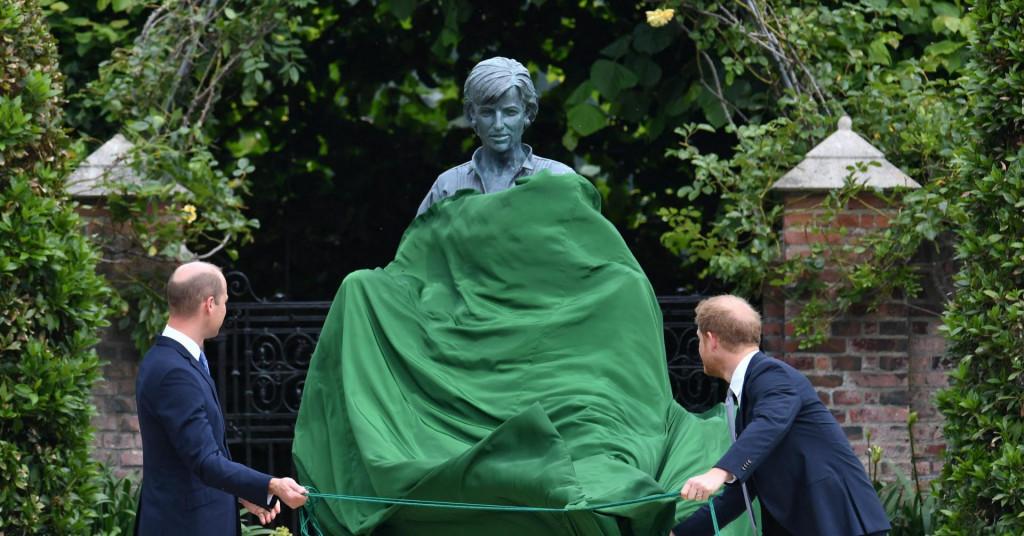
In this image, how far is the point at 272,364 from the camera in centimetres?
722

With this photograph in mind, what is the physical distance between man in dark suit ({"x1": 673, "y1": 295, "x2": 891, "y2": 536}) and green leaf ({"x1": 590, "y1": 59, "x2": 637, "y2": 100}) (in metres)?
3.62

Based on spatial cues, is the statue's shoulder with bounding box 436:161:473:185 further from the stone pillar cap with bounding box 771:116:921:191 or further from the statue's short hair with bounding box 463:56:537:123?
the stone pillar cap with bounding box 771:116:921:191

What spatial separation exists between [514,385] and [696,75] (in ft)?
11.1

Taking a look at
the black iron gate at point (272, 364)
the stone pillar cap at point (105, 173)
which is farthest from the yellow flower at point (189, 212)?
the black iron gate at point (272, 364)

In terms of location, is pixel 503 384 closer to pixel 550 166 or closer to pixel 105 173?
pixel 550 166

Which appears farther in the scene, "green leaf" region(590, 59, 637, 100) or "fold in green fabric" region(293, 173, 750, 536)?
"green leaf" region(590, 59, 637, 100)

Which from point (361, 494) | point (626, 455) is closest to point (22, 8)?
point (361, 494)

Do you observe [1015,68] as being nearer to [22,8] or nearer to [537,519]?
[537,519]

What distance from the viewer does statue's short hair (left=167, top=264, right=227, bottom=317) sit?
4.39m

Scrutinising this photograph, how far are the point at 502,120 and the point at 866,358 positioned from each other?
2377 millimetres

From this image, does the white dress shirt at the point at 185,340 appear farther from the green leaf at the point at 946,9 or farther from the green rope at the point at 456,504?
the green leaf at the point at 946,9

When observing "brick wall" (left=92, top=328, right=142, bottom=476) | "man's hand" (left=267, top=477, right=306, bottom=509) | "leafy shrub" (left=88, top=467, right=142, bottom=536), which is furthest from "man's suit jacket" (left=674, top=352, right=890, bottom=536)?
"brick wall" (left=92, top=328, right=142, bottom=476)

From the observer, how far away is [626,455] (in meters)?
4.65

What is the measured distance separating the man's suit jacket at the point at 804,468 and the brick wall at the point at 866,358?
278 centimetres
